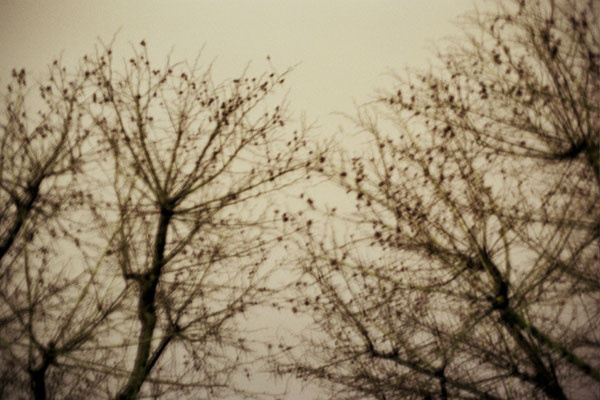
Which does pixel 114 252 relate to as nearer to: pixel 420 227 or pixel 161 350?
pixel 161 350

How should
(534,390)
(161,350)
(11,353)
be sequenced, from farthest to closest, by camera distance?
(161,350) < (534,390) < (11,353)

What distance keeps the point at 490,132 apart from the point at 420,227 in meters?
1.45

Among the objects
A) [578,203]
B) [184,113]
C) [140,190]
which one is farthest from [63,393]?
[578,203]

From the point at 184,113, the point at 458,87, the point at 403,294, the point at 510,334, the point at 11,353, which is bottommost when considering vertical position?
the point at 11,353

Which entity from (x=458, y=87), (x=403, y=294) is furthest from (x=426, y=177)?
(x=403, y=294)

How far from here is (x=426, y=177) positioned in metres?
4.40

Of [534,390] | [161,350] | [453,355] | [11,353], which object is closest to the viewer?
[11,353]

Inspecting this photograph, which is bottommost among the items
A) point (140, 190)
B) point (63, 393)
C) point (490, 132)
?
point (63, 393)

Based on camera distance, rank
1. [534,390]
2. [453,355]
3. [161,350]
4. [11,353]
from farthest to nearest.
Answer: [161,350] < [453,355] < [534,390] < [11,353]

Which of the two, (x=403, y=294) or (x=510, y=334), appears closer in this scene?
(x=510, y=334)

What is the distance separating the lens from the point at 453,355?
12.9 feet

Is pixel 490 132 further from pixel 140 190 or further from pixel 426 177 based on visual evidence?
pixel 140 190

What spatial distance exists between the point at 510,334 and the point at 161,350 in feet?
14.1

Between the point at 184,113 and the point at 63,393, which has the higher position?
the point at 184,113
